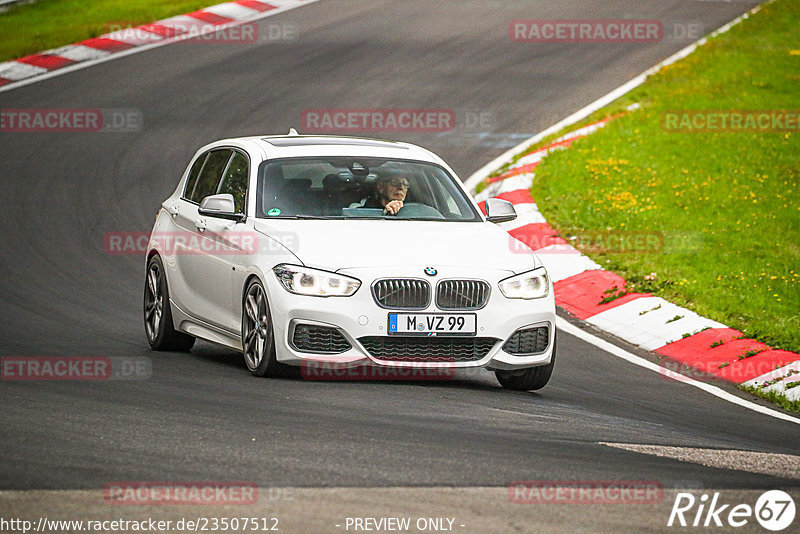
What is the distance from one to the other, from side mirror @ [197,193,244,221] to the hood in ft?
0.75

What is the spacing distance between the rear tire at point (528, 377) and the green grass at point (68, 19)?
17446mm

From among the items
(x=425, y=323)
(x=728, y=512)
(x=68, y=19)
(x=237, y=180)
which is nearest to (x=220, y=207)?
(x=237, y=180)

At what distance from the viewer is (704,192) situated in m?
16.5

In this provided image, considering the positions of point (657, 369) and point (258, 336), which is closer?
point (258, 336)

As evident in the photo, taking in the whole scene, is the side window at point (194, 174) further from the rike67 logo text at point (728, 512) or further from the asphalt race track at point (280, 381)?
the rike67 logo text at point (728, 512)

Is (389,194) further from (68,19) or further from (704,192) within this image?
(68,19)

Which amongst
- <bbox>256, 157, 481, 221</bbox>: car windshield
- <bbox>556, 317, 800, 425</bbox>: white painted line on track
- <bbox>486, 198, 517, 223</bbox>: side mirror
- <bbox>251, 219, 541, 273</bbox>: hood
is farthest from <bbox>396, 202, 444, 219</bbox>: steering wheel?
<bbox>556, 317, 800, 425</bbox>: white painted line on track

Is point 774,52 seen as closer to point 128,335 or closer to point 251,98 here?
point 251,98

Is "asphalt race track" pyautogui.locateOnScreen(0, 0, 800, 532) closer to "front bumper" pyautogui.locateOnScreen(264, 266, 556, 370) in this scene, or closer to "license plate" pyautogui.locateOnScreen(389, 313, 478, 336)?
"front bumper" pyautogui.locateOnScreen(264, 266, 556, 370)

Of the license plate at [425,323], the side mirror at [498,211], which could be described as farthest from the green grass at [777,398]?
the license plate at [425,323]

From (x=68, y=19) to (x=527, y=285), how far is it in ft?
68.0

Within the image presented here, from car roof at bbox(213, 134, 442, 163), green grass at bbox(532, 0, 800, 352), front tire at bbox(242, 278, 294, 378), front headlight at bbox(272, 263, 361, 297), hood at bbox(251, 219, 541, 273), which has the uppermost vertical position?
car roof at bbox(213, 134, 442, 163)

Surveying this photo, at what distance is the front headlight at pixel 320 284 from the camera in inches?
337

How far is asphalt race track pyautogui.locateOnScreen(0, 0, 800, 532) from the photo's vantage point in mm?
6418
